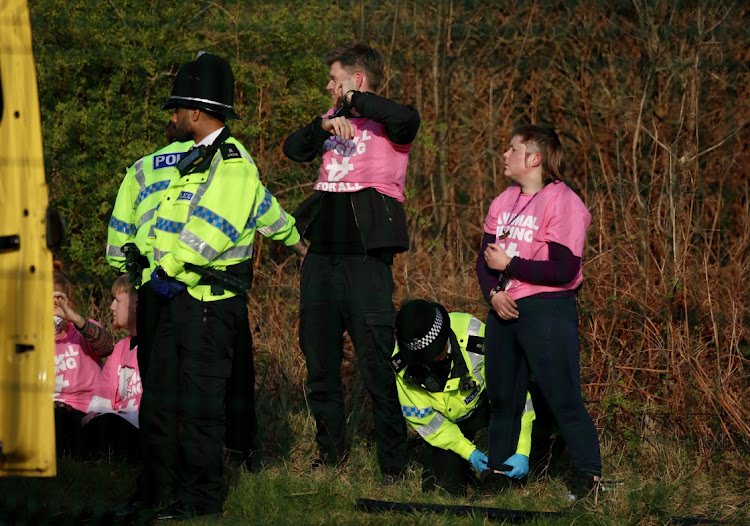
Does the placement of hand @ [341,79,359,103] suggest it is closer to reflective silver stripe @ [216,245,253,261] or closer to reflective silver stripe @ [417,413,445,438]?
reflective silver stripe @ [216,245,253,261]

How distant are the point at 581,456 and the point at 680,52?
518cm

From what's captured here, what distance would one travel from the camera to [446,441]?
5.81 m

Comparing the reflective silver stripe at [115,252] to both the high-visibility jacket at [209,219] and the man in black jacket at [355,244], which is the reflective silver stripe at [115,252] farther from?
the man in black jacket at [355,244]

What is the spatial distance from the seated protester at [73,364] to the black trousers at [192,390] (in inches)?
59.0

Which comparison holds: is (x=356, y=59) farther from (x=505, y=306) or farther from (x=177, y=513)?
(x=177, y=513)

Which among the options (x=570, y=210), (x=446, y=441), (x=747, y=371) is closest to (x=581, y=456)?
(x=446, y=441)

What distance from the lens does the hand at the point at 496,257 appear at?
554 cm

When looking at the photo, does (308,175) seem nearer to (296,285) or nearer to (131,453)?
(296,285)

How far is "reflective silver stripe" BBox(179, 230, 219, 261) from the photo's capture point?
4.98m

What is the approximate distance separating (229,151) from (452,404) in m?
1.83

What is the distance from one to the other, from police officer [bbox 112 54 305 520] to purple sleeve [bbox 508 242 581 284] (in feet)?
4.53

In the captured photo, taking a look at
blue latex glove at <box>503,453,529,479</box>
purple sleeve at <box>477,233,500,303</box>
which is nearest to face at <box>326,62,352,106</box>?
purple sleeve at <box>477,233,500,303</box>

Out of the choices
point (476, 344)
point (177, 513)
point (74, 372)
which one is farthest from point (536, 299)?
point (74, 372)

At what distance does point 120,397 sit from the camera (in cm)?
664
